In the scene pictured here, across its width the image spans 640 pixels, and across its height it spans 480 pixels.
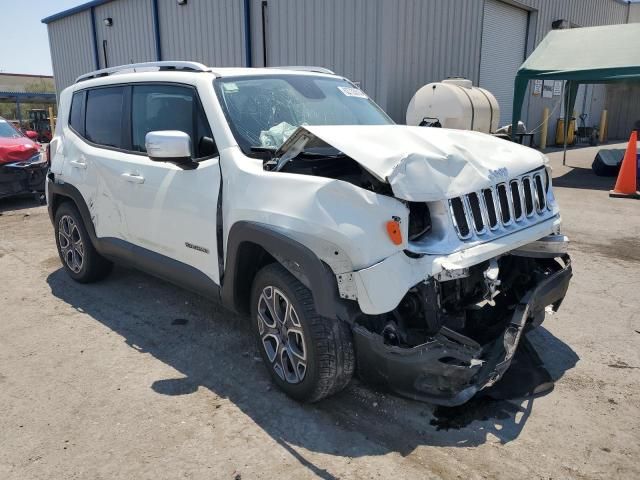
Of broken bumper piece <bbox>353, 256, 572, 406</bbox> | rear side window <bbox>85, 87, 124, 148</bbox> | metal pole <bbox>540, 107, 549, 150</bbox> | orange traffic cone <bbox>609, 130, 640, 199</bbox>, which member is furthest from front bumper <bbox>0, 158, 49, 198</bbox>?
metal pole <bbox>540, 107, 549, 150</bbox>

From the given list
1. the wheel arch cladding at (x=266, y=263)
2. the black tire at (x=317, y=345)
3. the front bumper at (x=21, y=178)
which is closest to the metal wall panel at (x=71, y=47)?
the front bumper at (x=21, y=178)

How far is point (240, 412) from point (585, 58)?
12.6m

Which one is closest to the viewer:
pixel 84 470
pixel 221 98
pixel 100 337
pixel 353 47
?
pixel 84 470

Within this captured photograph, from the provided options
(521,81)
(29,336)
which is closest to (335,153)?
(29,336)

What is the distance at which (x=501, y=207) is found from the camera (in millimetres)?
3016

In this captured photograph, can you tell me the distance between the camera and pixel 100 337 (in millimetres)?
4078

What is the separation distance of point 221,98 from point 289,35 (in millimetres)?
11044

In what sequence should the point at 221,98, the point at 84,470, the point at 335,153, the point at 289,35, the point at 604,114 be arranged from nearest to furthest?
the point at 84,470 < the point at 335,153 < the point at 221,98 < the point at 289,35 < the point at 604,114

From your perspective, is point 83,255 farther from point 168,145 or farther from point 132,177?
point 168,145

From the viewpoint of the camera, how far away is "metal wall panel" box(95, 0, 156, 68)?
18.3 meters

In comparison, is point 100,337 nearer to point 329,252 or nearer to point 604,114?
point 329,252

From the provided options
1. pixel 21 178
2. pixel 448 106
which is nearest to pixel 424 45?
pixel 448 106

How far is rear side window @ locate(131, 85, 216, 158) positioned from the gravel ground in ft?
4.83

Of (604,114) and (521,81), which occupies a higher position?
(521,81)
